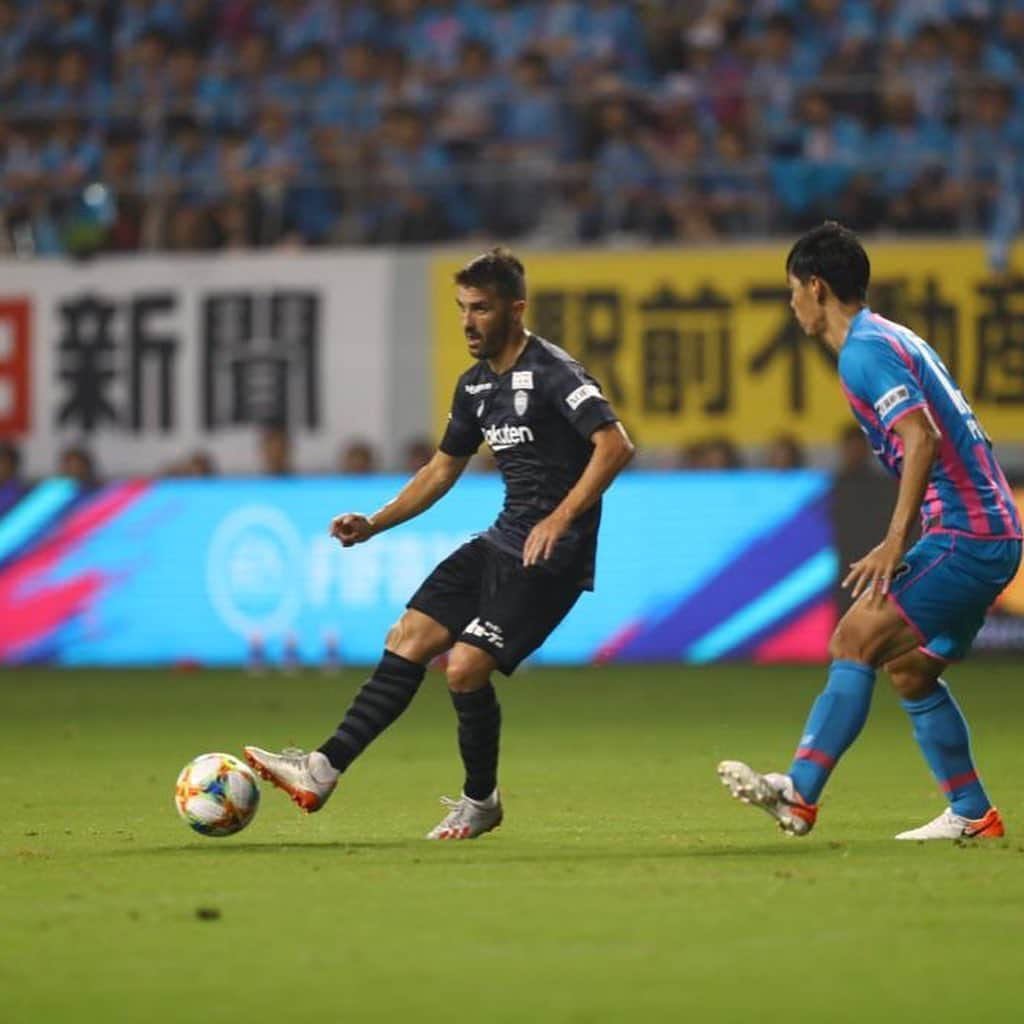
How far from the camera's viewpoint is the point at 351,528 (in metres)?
9.48

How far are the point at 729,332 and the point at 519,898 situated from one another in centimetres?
1543

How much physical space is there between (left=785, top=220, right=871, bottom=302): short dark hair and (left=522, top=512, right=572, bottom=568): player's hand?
1.22 m

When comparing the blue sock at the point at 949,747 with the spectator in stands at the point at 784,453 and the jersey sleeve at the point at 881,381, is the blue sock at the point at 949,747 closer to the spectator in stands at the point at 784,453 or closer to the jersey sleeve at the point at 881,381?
the jersey sleeve at the point at 881,381

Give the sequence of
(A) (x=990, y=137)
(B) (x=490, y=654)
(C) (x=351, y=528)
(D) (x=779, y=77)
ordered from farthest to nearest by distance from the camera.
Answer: (D) (x=779, y=77) < (A) (x=990, y=137) < (C) (x=351, y=528) < (B) (x=490, y=654)

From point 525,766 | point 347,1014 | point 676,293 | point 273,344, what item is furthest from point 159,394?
point 347,1014

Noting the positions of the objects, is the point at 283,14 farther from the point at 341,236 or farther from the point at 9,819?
the point at 9,819

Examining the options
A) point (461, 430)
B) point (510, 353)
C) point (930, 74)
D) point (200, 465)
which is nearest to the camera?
point (510, 353)

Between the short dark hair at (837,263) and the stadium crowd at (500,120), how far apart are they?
12639 mm

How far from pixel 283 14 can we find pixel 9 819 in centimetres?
1552

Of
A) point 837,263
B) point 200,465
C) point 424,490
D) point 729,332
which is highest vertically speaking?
point 837,263

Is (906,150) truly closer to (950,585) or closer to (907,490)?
(950,585)

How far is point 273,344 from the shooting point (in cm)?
2338

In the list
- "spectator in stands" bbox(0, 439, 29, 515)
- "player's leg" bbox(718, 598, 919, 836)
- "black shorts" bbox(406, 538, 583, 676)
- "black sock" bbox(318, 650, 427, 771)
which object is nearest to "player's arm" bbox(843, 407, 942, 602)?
"player's leg" bbox(718, 598, 919, 836)

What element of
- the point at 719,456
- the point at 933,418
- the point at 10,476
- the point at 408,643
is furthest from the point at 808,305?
the point at 10,476
